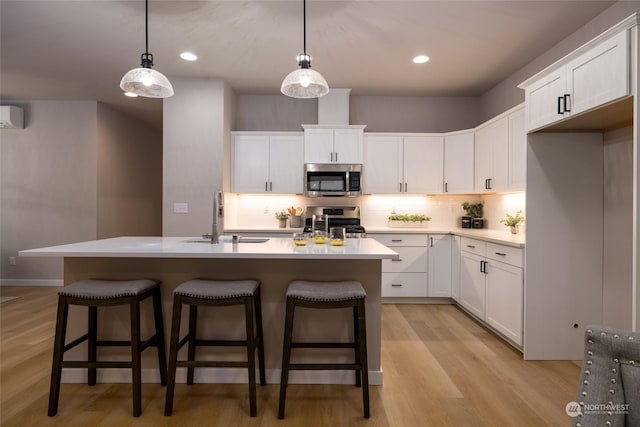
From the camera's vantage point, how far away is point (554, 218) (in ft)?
8.98

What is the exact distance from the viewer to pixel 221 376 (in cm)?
238

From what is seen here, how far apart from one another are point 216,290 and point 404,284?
2.88m

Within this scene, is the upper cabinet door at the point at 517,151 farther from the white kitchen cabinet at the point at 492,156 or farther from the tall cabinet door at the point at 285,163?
the tall cabinet door at the point at 285,163

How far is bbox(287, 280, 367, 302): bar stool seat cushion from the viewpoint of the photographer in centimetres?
194

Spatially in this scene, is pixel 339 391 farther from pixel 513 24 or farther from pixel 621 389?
pixel 513 24

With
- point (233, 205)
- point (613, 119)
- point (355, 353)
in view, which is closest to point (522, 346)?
point (355, 353)

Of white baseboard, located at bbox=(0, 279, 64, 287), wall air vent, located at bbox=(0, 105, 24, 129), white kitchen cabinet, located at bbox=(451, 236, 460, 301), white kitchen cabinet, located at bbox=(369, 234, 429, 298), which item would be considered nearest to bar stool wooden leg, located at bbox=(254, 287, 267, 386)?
white kitchen cabinet, located at bbox=(369, 234, 429, 298)

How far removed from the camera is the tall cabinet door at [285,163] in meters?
4.60

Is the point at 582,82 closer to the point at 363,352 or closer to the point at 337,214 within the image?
the point at 363,352

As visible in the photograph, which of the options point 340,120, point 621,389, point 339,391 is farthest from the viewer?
point 340,120

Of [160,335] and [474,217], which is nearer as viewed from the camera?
[160,335]

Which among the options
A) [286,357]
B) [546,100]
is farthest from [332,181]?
[286,357]

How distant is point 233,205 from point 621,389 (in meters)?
4.30

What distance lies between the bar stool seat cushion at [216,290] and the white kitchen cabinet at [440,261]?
2.80 metres
